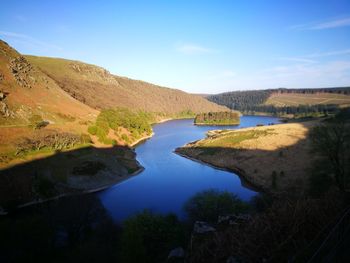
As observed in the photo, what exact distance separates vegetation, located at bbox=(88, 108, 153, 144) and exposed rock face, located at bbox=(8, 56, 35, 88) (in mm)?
24329

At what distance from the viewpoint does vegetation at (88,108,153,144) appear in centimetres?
7762

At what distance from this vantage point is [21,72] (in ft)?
301

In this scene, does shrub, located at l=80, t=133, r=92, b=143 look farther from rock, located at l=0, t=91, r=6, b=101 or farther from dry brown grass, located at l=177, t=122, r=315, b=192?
dry brown grass, located at l=177, t=122, r=315, b=192

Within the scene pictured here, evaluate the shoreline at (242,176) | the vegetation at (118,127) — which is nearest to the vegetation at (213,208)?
the shoreline at (242,176)

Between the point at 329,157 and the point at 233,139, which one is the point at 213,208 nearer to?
the point at 329,157

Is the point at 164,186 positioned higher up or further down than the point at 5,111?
further down

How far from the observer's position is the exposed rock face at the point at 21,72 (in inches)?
3395

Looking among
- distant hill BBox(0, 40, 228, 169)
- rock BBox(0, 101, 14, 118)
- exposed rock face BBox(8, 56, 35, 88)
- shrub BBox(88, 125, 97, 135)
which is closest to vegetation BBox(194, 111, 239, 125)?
distant hill BBox(0, 40, 228, 169)

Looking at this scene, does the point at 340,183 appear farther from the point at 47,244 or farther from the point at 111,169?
the point at 111,169

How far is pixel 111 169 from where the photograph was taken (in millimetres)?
57500

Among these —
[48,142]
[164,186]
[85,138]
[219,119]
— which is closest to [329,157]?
[164,186]

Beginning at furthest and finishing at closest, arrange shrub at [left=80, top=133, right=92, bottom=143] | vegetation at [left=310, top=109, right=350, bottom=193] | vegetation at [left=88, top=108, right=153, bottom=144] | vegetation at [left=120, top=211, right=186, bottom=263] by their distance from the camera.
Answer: vegetation at [left=88, top=108, right=153, bottom=144]
shrub at [left=80, top=133, right=92, bottom=143]
vegetation at [left=310, top=109, right=350, bottom=193]
vegetation at [left=120, top=211, right=186, bottom=263]

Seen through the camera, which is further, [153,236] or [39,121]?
[39,121]

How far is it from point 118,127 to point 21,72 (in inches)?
1409
